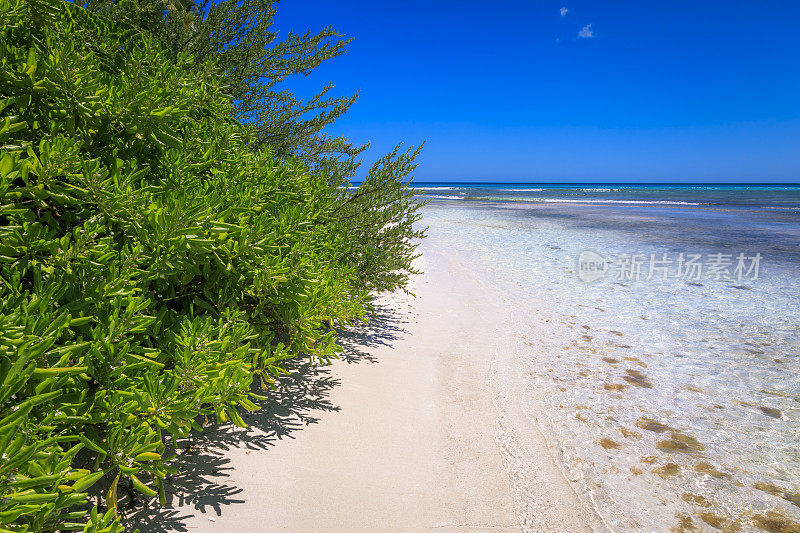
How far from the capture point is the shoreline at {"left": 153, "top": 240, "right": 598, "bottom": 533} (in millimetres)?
2520

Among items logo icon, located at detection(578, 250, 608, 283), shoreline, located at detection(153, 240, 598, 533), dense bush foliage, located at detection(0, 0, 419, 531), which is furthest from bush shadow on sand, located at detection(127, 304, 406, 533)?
logo icon, located at detection(578, 250, 608, 283)

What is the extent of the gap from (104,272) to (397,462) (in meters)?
2.27

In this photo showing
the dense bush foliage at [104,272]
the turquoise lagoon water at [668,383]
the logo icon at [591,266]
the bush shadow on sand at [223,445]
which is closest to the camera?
the dense bush foliage at [104,272]

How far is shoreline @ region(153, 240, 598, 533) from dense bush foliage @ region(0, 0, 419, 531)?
2.07ft

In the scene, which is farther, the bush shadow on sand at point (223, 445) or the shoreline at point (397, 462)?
the shoreline at point (397, 462)

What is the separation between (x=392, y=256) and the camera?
591 centimetres

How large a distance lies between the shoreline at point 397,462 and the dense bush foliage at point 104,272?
24.8 inches

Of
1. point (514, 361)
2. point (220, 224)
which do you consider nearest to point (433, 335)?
point (514, 361)

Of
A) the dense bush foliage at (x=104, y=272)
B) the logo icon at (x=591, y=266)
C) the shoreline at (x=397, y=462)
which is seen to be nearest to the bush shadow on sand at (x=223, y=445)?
the shoreline at (x=397, y=462)

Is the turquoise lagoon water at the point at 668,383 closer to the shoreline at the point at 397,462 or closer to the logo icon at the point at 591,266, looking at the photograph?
the logo icon at the point at 591,266

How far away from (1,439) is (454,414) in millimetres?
3238

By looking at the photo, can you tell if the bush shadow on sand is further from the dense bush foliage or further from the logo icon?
the logo icon

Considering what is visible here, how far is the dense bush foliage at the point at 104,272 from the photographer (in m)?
1.45

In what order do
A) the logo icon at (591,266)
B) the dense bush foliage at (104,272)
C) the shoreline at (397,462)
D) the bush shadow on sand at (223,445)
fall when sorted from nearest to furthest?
1. the dense bush foliage at (104,272)
2. the bush shadow on sand at (223,445)
3. the shoreline at (397,462)
4. the logo icon at (591,266)
